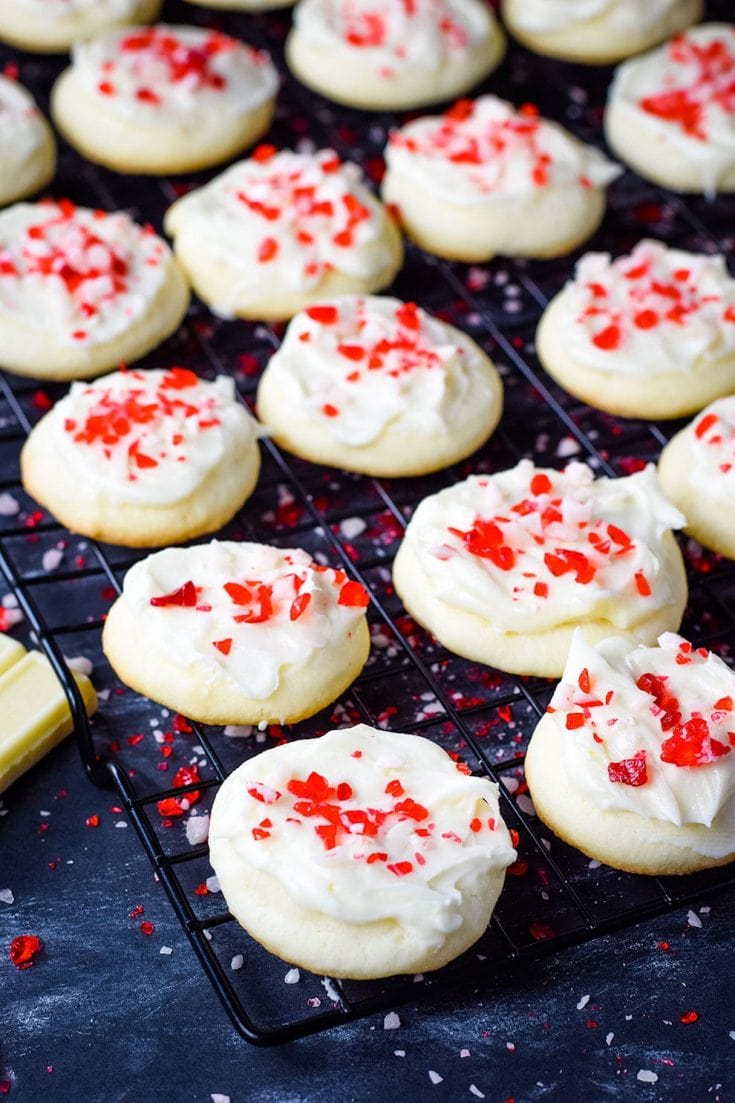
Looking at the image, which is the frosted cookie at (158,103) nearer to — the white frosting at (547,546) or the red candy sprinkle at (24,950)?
the white frosting at (547,546)

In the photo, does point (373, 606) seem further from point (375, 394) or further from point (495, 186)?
point (495, 186)

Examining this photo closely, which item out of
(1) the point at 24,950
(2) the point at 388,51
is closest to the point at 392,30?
(2) the point at 388,51

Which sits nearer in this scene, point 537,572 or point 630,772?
point 630,772

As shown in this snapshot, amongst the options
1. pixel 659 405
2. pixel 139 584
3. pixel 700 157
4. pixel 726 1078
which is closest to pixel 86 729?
pixel 139 584

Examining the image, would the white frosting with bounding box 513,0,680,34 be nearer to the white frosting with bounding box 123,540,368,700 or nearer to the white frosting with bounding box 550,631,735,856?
the white frosting with bounding box 123,540,368,700

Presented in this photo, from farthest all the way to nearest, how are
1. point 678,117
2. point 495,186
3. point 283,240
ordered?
Answer: point 678,117, point 495,186, point 283,240

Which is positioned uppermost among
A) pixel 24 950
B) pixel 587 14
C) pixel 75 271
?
pixel 587 14

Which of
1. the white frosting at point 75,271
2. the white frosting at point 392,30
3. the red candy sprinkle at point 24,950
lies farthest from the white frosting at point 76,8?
the red candy sprinkle at point 24,950
